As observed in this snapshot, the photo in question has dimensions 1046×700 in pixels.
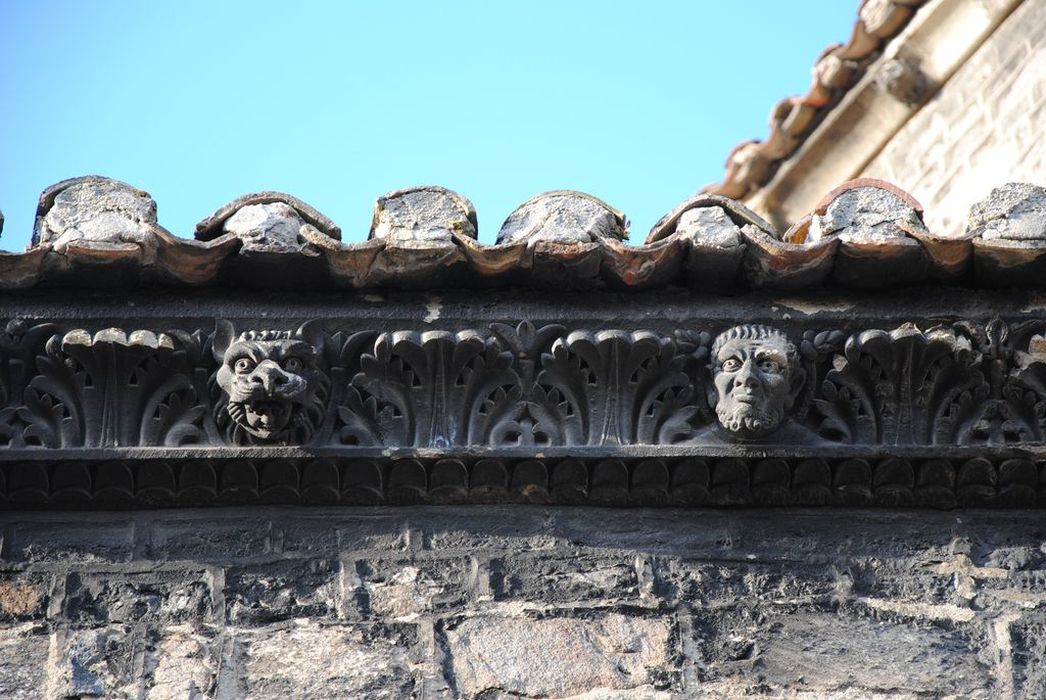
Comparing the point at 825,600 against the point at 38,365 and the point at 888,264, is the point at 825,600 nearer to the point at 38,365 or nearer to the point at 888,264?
the point at 888,264

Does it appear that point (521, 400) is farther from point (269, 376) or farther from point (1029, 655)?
point (1029, 655)

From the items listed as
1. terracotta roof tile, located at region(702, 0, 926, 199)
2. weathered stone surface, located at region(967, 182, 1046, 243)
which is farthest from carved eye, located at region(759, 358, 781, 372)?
terracotta roof tile, located at region(702, 0, 926, 199)

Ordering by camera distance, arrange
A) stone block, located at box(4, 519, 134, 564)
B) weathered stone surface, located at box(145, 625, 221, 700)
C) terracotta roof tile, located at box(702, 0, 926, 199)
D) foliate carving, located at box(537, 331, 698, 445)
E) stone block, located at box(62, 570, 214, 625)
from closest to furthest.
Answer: weathered stone surface, located at box(145, 625, 221, 700)
stone block, located at box(62, 570, 214, 625)
stone block, located at box(4, 519, 134, 564)
foliate carving, located at box(537, 331, 698, 445)
terracotta roof tile, located at box(702, 0, 926, 199)

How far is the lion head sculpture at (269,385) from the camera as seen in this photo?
3.87 metres

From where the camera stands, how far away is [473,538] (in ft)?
12.9

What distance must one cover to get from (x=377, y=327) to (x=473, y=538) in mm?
470

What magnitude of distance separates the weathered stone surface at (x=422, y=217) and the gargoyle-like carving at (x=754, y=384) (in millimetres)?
573

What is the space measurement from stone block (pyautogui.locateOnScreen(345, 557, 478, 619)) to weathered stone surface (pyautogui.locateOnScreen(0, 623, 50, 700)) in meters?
0.58

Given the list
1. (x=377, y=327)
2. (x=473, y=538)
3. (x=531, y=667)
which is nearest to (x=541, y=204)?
(x=377, y=327)

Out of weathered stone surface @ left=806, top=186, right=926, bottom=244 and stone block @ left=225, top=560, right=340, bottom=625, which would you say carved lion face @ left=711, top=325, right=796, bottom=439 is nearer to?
weathered stone surface @ left=806, top=186, right=926, bottom=244

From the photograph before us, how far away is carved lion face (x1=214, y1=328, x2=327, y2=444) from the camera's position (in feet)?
12.7

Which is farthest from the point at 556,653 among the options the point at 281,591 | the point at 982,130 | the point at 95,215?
the point at 982,130

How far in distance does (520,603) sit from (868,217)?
1077 mm

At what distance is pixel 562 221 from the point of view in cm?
404
